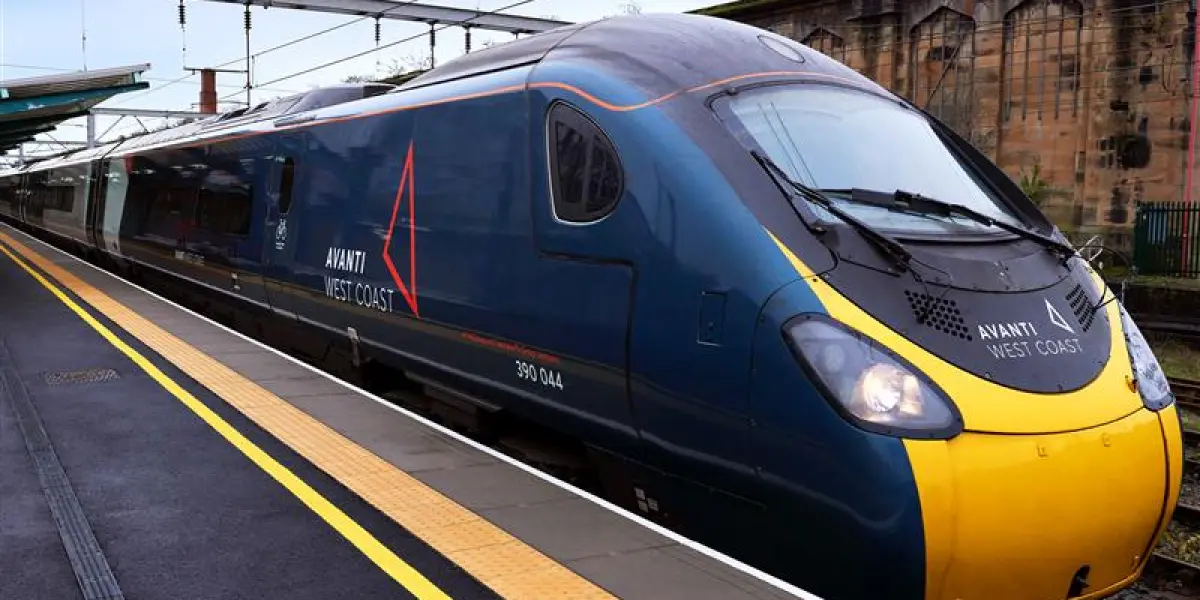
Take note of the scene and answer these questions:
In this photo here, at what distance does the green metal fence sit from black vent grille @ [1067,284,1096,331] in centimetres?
1557

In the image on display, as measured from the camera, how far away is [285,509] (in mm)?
4867

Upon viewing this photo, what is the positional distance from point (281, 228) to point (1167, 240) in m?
16.7

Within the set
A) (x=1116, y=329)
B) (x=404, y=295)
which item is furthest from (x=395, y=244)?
(x=1116, y=329)

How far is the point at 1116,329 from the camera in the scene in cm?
463

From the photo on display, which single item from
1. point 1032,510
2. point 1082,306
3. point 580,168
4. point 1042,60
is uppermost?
point 1042,60

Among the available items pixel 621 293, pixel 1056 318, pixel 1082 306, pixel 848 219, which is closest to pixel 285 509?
pixel 621 293

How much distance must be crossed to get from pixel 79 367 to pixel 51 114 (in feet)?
60.7

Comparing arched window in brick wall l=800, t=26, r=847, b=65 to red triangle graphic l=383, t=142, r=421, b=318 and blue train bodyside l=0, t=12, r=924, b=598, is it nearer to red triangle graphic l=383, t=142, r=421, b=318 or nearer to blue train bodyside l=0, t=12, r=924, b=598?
blue train bodyside l=0, t=12, r=924, b=598

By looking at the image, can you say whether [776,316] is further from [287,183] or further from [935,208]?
[287,183]

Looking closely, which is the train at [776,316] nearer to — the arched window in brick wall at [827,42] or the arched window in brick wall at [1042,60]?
the arched window in brick wall at [1042,60]

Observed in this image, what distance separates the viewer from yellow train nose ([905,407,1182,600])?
11.8 feet

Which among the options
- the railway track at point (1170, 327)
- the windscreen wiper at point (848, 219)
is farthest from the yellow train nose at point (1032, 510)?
the railway track at point (1170, 327)

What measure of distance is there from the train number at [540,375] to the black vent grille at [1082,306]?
2534mm

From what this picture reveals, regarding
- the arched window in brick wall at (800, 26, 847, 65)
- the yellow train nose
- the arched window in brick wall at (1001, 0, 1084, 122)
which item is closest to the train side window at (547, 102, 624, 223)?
the yellow train nose
